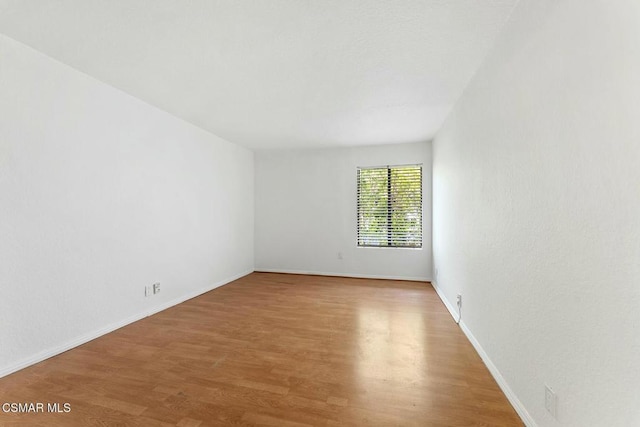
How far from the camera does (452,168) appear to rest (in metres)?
3.22

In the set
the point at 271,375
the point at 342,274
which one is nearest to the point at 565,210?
the point at 271,375

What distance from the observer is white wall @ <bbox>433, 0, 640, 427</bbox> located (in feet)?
2.98

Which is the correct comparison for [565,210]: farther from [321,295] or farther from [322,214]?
[322,214]

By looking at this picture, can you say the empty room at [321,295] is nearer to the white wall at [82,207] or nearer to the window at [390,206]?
the white wall at [82,207]

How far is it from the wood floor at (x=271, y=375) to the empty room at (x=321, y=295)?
2 centimetres

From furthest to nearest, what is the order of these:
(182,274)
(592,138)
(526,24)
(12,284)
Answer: (182,274)
(12,284)
(526,24)
(592,138)

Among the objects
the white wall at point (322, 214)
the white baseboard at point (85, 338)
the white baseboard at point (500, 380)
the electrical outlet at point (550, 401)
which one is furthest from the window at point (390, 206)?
the electrical outlet at point (550, 401)

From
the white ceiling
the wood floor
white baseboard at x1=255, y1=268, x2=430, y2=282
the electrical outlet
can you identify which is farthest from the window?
the electrical outlet

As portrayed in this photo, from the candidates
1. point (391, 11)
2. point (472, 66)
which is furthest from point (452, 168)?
point (391, 11)

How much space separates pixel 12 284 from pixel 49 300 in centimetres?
29

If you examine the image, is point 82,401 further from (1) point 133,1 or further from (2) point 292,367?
(1) point 133,1

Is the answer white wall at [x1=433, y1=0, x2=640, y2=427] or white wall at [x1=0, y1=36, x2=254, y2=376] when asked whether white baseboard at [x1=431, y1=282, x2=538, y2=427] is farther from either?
white wall at [x1=0, y1=36, x2=254, y2=376]

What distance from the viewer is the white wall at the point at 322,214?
4.89m

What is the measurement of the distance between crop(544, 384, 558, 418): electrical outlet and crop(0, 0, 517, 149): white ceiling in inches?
82.5
